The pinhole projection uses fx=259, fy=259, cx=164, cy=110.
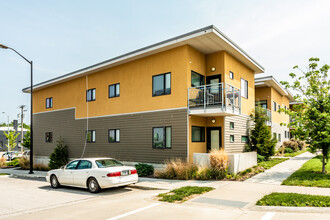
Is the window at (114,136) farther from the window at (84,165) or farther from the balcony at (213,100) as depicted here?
the window at (84,165)

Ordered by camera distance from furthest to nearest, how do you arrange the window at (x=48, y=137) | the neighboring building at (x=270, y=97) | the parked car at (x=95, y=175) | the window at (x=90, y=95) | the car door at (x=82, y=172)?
the neighboring building at (x=270, y=97)
the window at (x=48, y=137)
the window at (x=90, y=95)
the car door at (x=82, y=172)
the parked car at (x=95, y=175)

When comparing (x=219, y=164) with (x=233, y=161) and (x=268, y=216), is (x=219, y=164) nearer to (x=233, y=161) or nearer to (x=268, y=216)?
(x=233, y=161)

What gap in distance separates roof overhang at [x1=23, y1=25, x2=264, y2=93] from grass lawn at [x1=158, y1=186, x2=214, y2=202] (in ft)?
24.6

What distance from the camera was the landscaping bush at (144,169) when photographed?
47.0ft

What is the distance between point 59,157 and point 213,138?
12.9m

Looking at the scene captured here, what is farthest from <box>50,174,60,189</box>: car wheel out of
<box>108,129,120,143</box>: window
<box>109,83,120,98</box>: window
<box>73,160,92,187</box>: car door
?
<box>109,83,120,98</box>: window

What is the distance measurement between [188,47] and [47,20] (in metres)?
7.60

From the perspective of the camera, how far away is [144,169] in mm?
14367

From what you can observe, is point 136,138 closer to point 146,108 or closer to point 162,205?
point 146,108

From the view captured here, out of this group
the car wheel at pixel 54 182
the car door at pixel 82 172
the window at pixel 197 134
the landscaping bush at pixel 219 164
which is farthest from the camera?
the window at pixel 197 134

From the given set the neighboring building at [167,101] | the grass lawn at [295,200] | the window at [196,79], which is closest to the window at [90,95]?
the neighboring building at [167,101]

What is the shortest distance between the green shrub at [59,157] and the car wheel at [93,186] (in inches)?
448

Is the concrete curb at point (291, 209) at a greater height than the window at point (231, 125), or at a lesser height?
lesser

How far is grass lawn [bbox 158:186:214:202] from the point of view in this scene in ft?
27.9
